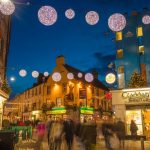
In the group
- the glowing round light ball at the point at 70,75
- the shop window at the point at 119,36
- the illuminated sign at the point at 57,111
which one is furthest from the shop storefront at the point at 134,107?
the glowing round light ball at the point at 70,75

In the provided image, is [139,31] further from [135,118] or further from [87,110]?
[87,110]

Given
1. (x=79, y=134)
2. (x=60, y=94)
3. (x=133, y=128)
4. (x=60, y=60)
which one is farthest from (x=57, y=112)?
(x=79, y=134)

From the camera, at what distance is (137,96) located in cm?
2147

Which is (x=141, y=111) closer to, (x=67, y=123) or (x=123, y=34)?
(x=67, y=123)

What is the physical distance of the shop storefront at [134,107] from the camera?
837 inches

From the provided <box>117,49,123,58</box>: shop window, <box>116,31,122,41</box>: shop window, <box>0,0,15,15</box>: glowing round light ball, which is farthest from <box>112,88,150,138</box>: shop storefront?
<box>0,0,15,15</box>: glowing round light ball

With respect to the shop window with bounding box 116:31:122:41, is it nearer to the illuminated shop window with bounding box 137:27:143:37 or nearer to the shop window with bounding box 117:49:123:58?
the shop window with bounding box 117:49:123:58

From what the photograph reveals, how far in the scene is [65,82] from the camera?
154 ft

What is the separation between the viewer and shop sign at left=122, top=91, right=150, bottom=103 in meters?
21.1

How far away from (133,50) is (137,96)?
13.4 m

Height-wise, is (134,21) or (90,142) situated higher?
(134,21)

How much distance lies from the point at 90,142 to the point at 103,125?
1210 mm

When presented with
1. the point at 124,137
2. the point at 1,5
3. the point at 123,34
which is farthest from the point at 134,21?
the point at 1,5

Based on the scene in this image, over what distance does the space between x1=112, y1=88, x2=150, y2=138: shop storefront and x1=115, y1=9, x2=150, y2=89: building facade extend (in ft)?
34.7
